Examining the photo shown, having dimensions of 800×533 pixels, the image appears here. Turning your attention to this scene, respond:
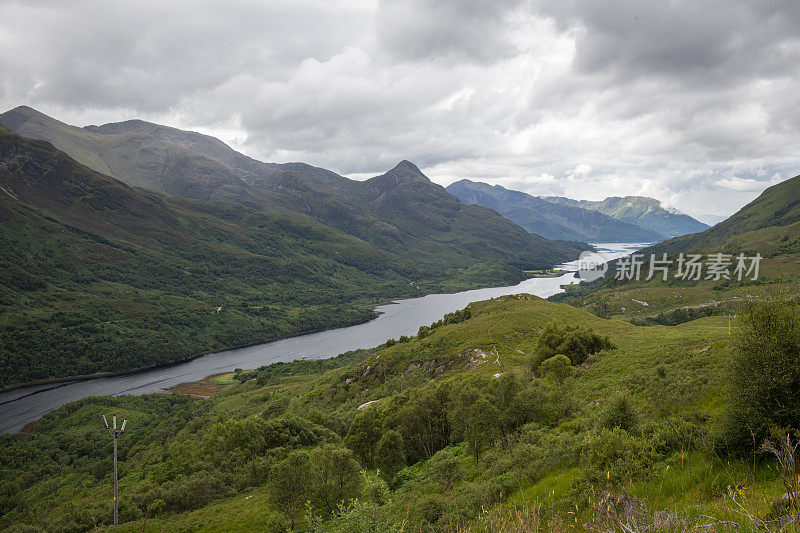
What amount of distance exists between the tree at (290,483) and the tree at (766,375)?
2982cm

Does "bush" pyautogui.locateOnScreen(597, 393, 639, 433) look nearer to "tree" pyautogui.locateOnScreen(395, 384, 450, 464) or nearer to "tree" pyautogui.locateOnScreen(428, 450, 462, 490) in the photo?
"tree" pyautogui.locateOnScreen(428, 450, 462, 490)

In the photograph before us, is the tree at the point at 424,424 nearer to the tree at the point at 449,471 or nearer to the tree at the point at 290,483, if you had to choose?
the tree at the point at 290,483

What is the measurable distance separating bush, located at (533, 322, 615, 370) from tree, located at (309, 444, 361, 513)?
2812 cm

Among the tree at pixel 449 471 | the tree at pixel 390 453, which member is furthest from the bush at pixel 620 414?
the tree at pixel 390 453

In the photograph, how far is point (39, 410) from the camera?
14012cm

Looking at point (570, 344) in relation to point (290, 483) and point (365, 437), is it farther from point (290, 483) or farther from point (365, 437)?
point (290, 483)

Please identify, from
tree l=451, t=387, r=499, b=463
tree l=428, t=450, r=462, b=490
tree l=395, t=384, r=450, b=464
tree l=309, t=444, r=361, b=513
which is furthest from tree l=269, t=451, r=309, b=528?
tree l=451, t=387, r=499, b=463

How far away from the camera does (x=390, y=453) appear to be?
37344 mm

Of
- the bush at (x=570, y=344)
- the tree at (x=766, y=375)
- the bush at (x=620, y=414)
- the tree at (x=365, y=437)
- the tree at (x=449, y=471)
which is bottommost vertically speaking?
the tree at (x=365, y=437)

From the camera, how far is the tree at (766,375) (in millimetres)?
10438

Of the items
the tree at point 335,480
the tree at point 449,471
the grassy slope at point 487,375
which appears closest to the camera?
the grassy slope at point 487,375

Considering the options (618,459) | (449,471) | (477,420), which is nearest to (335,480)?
(449,471)

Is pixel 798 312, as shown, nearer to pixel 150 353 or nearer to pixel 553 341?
pixel 553 341

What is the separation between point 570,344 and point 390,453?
27.1 metres
